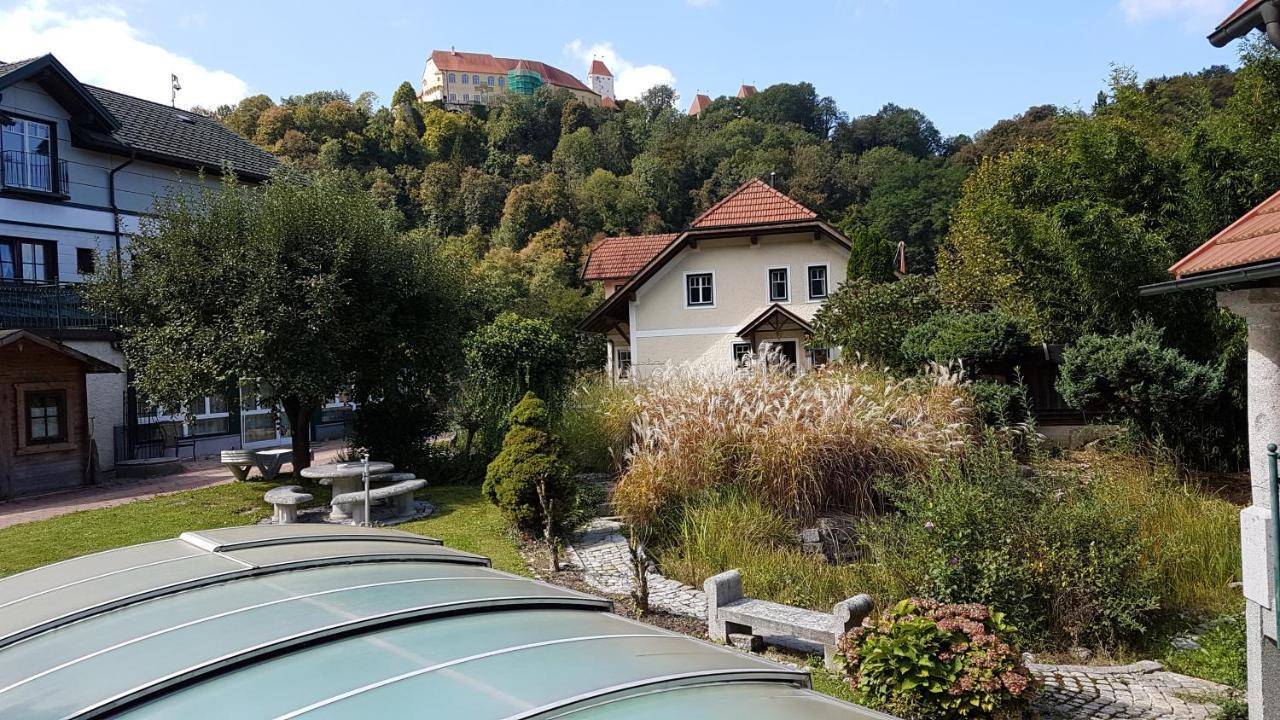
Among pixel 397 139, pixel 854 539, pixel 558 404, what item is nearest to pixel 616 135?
pixel 397 139

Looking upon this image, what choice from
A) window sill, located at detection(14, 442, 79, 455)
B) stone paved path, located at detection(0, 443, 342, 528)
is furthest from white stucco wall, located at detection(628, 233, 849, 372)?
window sill, located at detection(14, 442, 79, 455)

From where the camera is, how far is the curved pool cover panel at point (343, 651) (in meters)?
2.13

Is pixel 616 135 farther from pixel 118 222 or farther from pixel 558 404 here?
pixel 558 404

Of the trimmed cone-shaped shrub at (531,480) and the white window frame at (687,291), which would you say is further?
the white window frame at (687,291)

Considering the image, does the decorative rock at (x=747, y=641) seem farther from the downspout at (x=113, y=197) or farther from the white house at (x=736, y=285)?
the downspout at (x=113, y=197)

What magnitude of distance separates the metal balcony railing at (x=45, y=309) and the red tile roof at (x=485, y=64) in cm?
9409

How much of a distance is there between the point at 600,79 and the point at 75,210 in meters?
120

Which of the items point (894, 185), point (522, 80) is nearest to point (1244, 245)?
point (894, 185)

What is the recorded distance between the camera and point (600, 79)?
425 ft

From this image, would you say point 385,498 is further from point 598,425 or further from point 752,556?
point 752,556

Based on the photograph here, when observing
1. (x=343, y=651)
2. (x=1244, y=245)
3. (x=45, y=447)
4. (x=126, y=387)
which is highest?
(x=1244, y=245)

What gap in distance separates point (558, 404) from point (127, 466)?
924cm

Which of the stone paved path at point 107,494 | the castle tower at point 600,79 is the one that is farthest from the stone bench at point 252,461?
the castle tower at point 600,79

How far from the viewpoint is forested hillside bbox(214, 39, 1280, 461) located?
38.2ft
